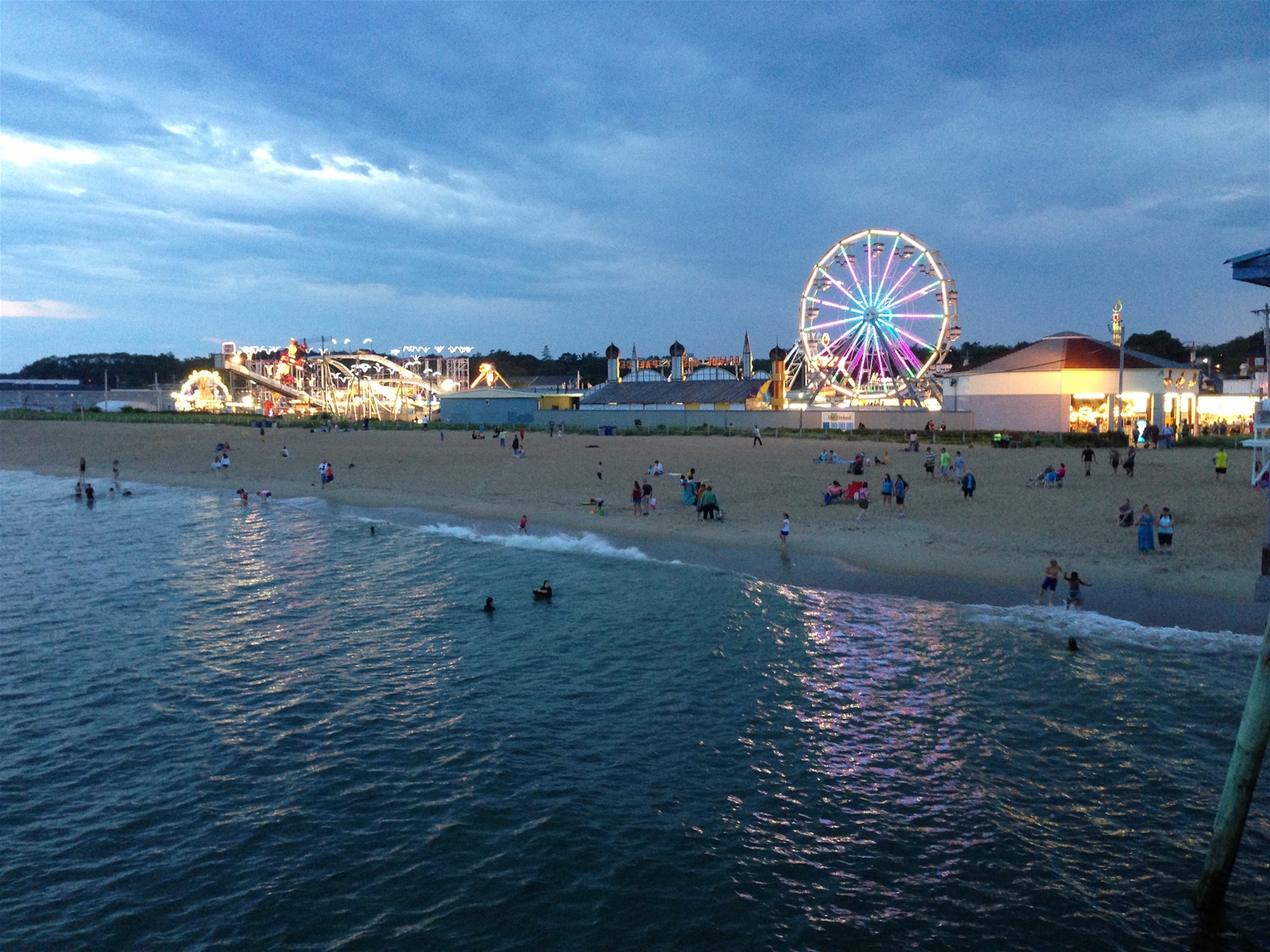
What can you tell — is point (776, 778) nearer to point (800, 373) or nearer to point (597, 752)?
point (597, 752)

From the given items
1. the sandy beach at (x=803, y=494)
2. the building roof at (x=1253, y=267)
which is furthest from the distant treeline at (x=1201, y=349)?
the building roof at (x=1253, y=267)

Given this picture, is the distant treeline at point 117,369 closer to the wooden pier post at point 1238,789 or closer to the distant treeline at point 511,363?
the distant treeline at point 511,363

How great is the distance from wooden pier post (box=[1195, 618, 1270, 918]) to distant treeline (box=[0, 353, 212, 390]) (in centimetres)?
13637

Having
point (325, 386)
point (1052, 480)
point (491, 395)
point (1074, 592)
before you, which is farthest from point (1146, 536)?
point (325, 386)

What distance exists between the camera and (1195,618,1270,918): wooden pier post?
6250mm

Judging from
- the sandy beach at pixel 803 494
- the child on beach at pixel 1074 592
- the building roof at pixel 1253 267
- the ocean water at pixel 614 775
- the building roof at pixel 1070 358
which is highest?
the building roof at pixel 1070 358

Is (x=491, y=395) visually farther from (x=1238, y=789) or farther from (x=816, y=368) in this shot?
(x=1238, y=789)

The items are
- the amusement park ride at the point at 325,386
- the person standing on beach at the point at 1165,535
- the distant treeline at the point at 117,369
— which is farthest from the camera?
the distant treeline at the point at 117,369

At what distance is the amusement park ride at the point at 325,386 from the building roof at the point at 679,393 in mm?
16250

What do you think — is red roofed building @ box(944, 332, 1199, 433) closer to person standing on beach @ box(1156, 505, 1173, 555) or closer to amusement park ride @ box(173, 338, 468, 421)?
person standing on beach @ box(1156, 505, 1173, 555)

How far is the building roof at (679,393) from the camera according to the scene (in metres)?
61.5

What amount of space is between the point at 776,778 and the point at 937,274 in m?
43.7

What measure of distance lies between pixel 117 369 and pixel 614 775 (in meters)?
158

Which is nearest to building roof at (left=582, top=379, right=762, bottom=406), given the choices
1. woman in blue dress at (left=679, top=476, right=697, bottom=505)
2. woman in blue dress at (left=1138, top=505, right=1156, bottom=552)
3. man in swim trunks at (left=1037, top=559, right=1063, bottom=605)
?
woman in blue dress at (left=679, top=476, right=697, bottom=505)
